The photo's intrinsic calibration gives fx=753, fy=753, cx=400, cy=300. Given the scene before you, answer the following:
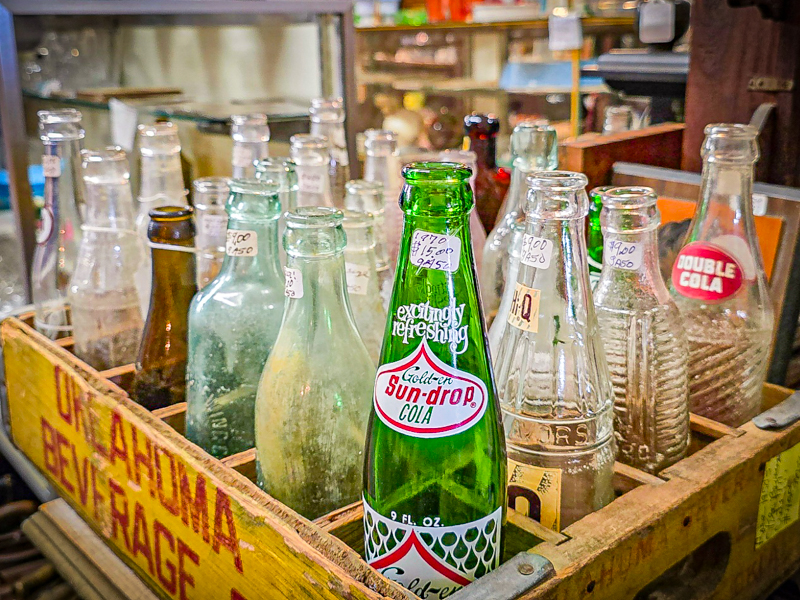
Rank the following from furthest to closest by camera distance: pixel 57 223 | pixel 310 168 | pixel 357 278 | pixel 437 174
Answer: pixel 57 223, pixel 310 168, pixel 357 278, pixel 437 174

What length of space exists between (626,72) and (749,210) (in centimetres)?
75

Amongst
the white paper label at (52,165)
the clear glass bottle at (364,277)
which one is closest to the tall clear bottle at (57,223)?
the white paper label at (52,165)

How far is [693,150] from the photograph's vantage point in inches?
42.6

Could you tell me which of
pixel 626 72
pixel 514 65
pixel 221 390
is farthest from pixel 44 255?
pixel 514 65

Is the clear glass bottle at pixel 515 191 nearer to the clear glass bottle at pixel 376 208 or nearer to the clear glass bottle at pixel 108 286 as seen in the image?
the clear glass bottle at pixel 376 208

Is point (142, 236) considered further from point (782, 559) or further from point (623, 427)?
point (782, 559)

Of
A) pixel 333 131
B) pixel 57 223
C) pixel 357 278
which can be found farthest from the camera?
pixel 333 131

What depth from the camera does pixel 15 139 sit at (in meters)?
1.06

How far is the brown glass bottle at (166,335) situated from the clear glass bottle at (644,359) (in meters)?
0.41

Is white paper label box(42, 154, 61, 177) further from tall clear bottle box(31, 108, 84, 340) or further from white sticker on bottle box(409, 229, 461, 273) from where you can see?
white sticker on bottle box(409, 229, 461, 273)

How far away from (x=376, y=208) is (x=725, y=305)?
0.36 m

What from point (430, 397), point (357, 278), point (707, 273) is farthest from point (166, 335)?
point (707, 273)

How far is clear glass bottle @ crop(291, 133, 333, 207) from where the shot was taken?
0.85 metres

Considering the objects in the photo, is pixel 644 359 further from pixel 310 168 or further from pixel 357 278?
pixel 310 168
